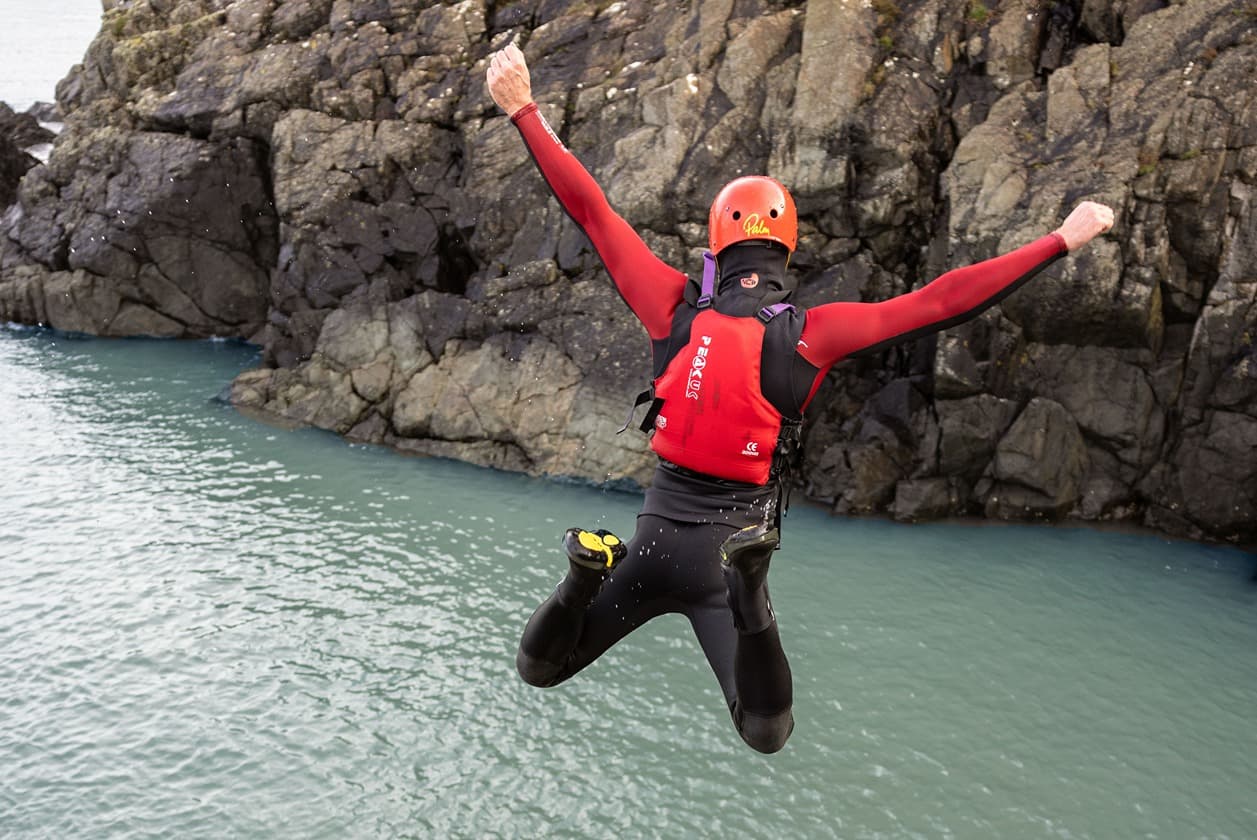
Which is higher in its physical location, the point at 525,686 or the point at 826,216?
the point at 826,216

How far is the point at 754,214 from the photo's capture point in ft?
19.4

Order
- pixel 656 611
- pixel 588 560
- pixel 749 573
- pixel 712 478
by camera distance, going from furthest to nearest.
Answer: pixel 656 611 < pixel 712 478 < pixel 588 560 < pixel 749 573

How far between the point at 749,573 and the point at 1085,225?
270cm

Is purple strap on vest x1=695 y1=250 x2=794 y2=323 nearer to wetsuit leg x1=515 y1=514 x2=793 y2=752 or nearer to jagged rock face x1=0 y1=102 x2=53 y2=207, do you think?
wetsuit leg x1=515 y1=514 x2=793 y2=752

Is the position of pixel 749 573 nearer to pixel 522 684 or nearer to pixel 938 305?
pixel 938 305

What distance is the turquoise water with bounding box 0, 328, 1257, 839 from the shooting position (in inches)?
475

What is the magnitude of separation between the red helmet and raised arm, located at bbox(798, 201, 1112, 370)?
1.87ft

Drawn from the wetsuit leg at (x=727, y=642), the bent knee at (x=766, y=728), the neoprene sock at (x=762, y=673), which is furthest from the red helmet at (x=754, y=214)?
the bent knee at (x=766, y=728)

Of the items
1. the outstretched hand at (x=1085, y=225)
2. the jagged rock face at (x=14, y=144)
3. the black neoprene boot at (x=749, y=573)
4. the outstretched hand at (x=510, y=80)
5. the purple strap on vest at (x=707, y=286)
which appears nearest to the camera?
the black neoprene boot at (x=749, y=573)

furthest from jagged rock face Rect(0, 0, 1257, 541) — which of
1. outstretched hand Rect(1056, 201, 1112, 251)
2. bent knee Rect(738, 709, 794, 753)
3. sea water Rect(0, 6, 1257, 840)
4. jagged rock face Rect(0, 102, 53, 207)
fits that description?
jagged rock face Rect(0, 102, 53, 207)

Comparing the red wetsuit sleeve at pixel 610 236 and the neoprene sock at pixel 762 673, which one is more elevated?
the red wetsuit sleeve at pixel 610 236

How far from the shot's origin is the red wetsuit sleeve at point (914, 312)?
5500mm

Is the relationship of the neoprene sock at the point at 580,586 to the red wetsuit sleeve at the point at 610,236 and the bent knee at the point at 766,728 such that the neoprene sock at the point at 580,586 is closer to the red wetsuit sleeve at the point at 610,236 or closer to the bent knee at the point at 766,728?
the bent knee at the point at 766,728

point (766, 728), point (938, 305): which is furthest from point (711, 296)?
point (766, 728)
